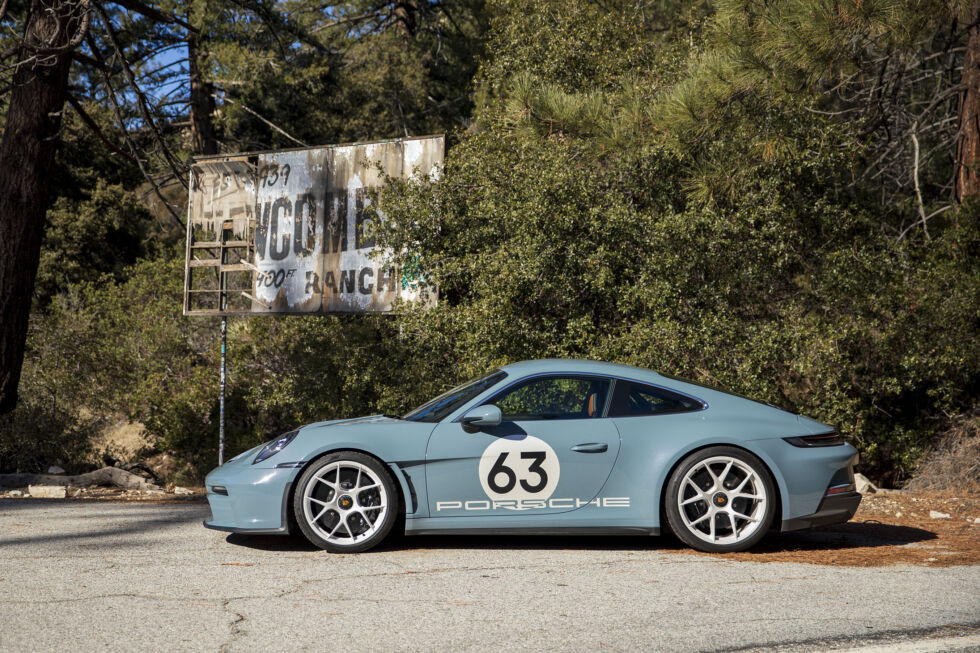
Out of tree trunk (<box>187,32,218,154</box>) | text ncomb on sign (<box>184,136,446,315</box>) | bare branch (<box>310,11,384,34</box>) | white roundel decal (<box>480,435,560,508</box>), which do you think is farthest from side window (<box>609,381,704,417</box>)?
bare branch (<box>310,11,384,34</box>)

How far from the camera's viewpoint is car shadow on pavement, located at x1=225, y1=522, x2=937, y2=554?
6.05 meters

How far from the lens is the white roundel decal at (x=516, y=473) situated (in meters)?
5.81

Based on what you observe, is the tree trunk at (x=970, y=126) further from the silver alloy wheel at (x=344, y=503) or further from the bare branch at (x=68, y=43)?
the bare branch at (x=68, y=43)

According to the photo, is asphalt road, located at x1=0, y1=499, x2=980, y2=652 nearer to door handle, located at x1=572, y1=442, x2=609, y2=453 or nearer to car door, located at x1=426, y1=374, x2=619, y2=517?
car door, located at x1=426, y1=374, x2=619, y2=517

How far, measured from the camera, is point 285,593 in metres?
4.70

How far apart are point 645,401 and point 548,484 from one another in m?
0.90

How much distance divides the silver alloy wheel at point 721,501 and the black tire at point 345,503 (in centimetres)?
195

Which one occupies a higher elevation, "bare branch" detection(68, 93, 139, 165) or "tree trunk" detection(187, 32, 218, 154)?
"tree trunk" detection(187, 32, 218, 154)

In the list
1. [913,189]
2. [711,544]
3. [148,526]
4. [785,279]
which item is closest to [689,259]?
[785,279]

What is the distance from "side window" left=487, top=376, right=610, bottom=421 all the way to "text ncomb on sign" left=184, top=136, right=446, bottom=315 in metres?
5.56

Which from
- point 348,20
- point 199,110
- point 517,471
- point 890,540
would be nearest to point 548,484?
point 517,471

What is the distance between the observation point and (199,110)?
23.8 metres

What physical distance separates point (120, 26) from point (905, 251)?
2125 cm

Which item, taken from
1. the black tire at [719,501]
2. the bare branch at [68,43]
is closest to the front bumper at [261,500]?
the black tire at [719,501]
